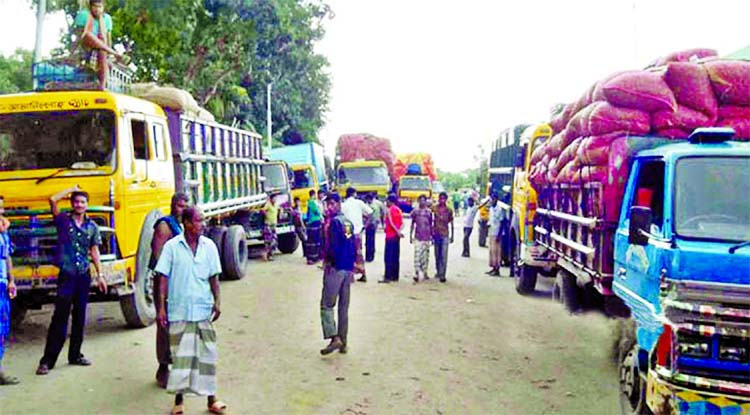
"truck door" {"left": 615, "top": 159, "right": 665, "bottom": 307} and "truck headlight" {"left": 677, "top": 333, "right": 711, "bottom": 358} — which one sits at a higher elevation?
"truck door" {"left": 615, "top": 159, "right": 665, "bottom": 307}

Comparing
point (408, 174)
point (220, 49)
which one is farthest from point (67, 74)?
point (408, 174)

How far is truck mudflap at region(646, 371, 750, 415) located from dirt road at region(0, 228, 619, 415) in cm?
157

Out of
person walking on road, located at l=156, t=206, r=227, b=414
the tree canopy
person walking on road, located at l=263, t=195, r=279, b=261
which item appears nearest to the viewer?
person walking on road, located at l=156, t=206, r=227, b=414

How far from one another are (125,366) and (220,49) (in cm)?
1476

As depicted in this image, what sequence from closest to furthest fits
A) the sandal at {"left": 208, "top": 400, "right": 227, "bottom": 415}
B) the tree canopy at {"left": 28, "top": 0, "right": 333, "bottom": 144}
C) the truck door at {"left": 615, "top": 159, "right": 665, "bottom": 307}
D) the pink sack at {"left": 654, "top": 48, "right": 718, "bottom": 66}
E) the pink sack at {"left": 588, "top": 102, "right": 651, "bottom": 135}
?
the truck door at {"left": 615, "top": 159, "right": 665, "bottom": 307}, the sandal at {"left": 208, "top": 400, "right": 227, "bottom": 415}, the pink sack at {"left": 588, "top": 102, "right": 651, "bottom": 135}, the pink sack at {"left": 654, "top": 48, "right": 718, "bottom": 66}, the tree canopy at {"left": 28, "top": 0, "right": 333, "bottom": 144}

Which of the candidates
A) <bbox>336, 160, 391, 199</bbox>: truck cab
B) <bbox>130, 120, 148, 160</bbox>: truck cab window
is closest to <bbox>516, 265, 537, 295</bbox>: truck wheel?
<bbox>130, 120, 148, 160</bbox>: truck cab window

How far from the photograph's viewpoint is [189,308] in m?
5.53

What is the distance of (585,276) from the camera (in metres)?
7.47

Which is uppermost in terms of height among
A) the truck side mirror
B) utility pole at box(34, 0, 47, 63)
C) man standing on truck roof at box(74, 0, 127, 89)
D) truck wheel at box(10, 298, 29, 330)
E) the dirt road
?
utility pole at box(34, 0, 47, 63)

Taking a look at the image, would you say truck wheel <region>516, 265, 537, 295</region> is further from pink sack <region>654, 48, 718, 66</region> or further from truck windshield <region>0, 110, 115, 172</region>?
truck windshield <region>0, 110, 115, 172</region>

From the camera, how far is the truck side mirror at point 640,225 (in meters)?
4.93

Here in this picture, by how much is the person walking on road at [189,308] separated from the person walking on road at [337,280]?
2.10 metres

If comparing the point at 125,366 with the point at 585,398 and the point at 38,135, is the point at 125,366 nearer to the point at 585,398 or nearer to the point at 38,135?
the point at 38,135

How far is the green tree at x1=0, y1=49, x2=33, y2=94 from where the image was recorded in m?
33.1
